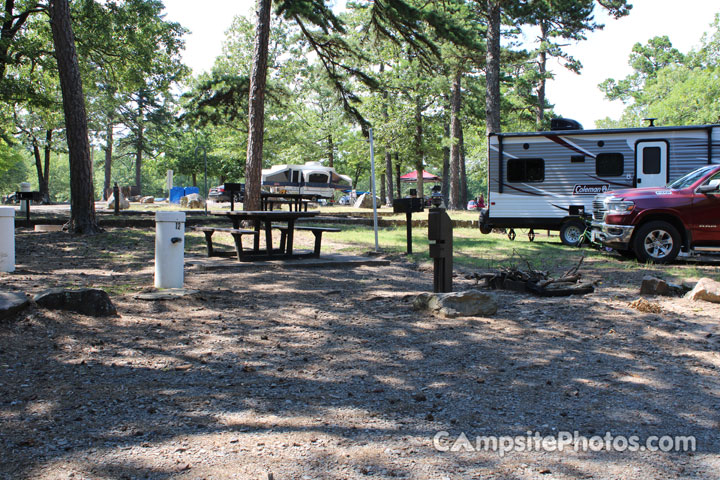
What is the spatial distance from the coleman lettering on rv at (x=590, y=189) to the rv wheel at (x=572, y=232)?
0.73m

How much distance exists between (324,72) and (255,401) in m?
14.1

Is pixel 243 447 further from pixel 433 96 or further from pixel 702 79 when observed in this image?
pixel 702 79

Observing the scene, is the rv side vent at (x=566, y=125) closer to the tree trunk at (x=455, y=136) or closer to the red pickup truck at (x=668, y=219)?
the red pickup truck at (x=668, y=219)

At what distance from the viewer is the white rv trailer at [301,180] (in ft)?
133

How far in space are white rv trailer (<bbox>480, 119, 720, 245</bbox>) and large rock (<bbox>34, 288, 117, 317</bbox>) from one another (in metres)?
10.7

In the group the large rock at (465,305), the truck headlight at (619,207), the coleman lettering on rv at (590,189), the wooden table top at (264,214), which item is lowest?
the large rock at (465,305)

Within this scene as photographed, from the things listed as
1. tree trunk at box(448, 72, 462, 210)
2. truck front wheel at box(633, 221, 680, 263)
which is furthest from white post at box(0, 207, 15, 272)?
tree trunk at box(448, 72, 462, 210)

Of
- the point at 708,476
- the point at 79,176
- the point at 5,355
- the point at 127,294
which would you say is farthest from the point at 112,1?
the point at 708,476

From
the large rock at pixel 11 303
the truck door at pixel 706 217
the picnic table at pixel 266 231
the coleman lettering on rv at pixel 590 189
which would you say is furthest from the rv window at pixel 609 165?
the large rock at pixel 11 303

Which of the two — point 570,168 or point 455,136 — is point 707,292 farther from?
point 455,136

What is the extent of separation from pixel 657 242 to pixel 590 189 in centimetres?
416

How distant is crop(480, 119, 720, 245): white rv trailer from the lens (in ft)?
44.4

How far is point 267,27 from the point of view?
47.2 feet

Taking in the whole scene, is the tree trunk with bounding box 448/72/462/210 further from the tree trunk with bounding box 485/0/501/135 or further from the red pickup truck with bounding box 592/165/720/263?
the red pickup truck with bounding box 592/165/720/263
